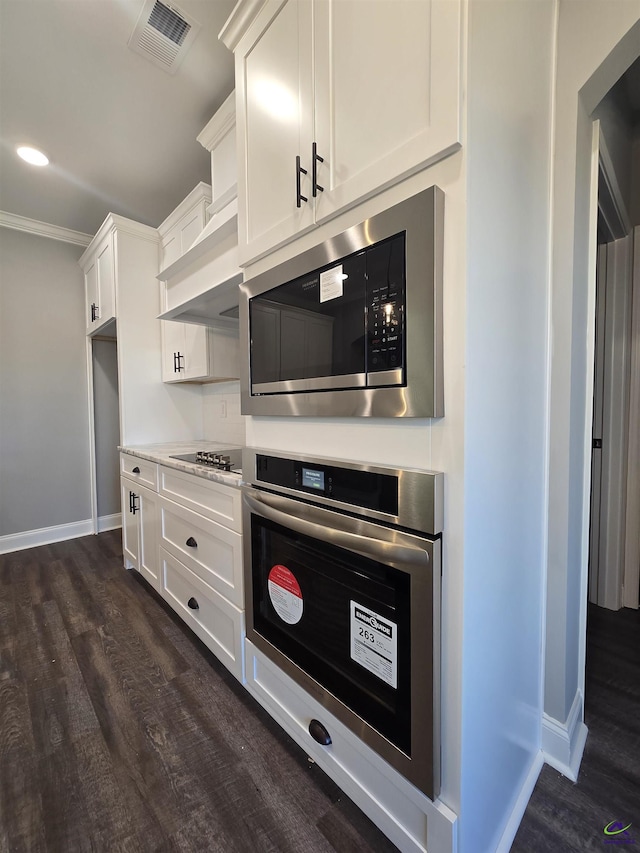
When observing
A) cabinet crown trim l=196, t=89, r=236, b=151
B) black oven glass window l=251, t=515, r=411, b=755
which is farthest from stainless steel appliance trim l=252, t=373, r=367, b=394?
cabinet crown trim l=196, t=89, r=236, b=151

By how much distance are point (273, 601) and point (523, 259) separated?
1.27 meters

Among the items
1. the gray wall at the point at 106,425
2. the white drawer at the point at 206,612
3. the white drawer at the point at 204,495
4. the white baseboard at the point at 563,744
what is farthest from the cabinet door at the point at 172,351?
the white baseboard at the point at 563,744

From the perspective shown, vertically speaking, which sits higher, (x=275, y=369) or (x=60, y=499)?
(x=275, y=369)

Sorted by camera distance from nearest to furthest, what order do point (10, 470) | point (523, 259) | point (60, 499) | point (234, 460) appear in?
point (523, 259), point (234, 460), point (10, 470), point (60, 499)

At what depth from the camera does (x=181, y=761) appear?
1.22 meters

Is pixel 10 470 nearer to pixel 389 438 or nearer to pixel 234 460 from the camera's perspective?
pixel 234 460

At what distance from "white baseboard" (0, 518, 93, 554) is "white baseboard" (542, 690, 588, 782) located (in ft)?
12.3

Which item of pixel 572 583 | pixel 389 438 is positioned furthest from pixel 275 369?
pixel 572 583

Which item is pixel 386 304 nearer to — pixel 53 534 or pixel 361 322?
pixel 361 322

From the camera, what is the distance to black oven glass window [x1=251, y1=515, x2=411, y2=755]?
85cm

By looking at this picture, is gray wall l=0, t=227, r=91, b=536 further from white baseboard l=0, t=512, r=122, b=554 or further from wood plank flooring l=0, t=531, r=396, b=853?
wood plank flooring l=0, t=531, r=396, b=853

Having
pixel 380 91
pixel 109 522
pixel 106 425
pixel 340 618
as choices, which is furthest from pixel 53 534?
pixel 380 91

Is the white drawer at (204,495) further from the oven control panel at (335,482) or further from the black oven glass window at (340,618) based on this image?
the oven control panel at (335,482)

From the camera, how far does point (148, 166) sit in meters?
2.34
